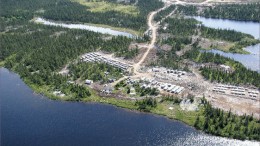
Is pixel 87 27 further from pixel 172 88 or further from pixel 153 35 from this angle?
pixel 172 88

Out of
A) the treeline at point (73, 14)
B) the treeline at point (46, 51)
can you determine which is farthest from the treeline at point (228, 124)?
the treeline at point (73, 14)

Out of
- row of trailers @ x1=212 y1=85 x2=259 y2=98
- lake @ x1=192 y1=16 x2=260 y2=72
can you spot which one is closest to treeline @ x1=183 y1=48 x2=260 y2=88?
row of trailers @ x1=212 y1=85 x2=259 y2=98

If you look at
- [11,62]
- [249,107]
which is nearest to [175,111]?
[249,107]

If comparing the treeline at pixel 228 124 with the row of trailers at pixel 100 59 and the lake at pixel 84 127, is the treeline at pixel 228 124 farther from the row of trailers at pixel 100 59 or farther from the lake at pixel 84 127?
the row of trailers at pixel 100 59

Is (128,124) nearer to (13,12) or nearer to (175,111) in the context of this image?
(175,111)

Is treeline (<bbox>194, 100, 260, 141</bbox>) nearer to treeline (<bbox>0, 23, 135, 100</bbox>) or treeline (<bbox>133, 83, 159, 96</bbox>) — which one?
treeline (<bbox>133, 83, 159, 96</bbox>)

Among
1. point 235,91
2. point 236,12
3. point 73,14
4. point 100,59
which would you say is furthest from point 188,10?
point 235,91
